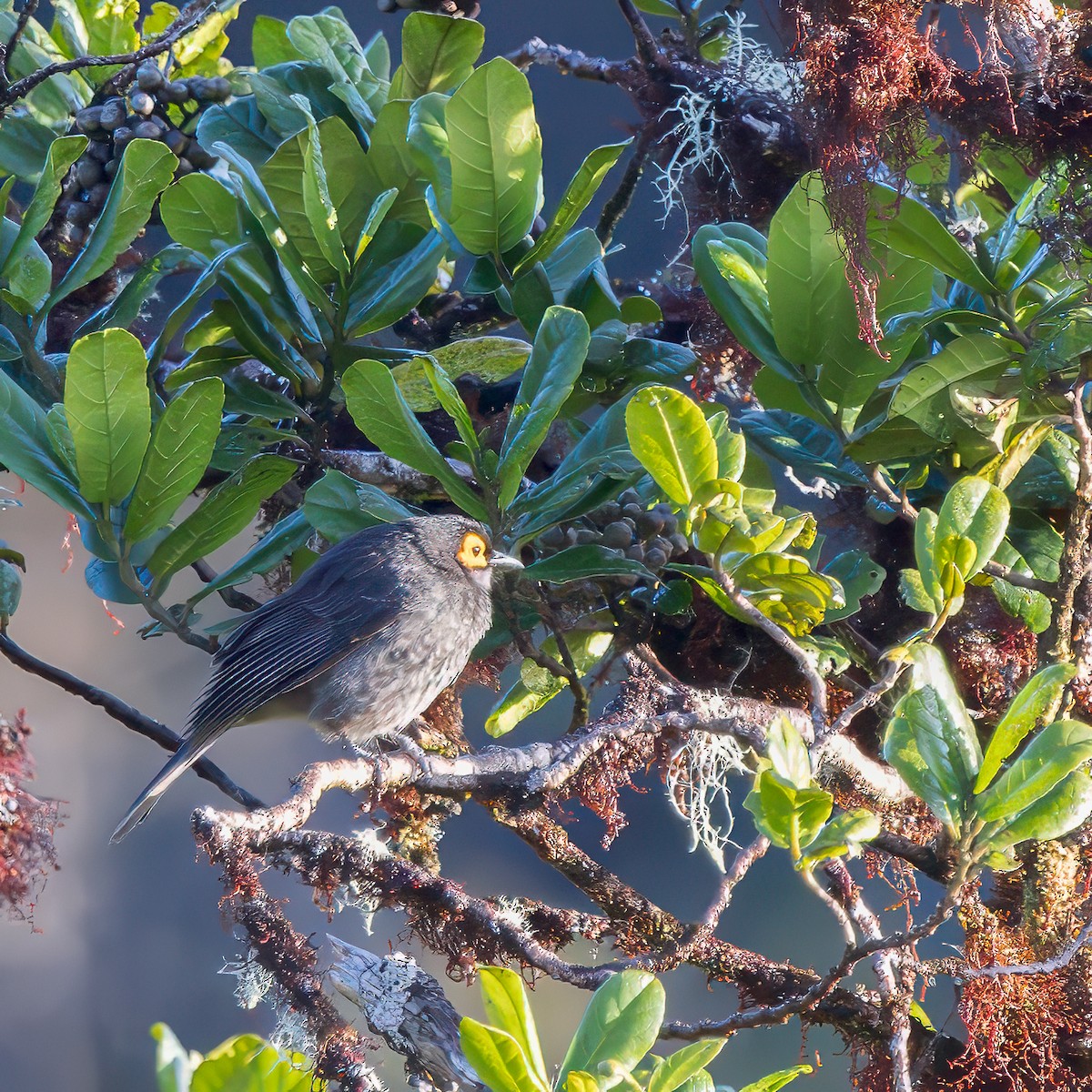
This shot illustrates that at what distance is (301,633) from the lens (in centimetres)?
147

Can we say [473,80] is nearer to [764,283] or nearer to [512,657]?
[764,283]

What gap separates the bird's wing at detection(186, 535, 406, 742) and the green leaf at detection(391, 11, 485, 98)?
63 cm

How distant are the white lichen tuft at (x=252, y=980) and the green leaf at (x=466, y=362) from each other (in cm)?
62

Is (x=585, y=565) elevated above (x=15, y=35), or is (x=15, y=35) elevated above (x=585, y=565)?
(x=15, y=35)

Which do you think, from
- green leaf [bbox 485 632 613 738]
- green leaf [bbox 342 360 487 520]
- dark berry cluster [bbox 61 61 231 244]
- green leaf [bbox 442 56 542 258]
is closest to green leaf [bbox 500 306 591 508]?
green leaf [bbox 342 360 487 520]

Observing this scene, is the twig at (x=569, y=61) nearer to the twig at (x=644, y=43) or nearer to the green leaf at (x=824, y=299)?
the twig at (x=644, y=43)

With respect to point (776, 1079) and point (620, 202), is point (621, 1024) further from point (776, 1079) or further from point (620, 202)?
point (620, 202)

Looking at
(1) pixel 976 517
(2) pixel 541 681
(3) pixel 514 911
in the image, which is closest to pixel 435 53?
(2) pixel 541 681

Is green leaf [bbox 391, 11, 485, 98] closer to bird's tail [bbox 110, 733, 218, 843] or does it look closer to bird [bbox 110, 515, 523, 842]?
bird [bbox 110, 515, 523, 842]

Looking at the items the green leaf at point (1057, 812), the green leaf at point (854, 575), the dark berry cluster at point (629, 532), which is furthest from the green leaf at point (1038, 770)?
the dark berry cluster at point (629, 532)

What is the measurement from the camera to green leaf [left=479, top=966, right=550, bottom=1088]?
0.59 metres

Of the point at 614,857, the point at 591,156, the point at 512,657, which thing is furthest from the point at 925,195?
the point at 614,857

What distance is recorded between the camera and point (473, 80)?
1045 millimetres

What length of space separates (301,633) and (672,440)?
32.3 inches
